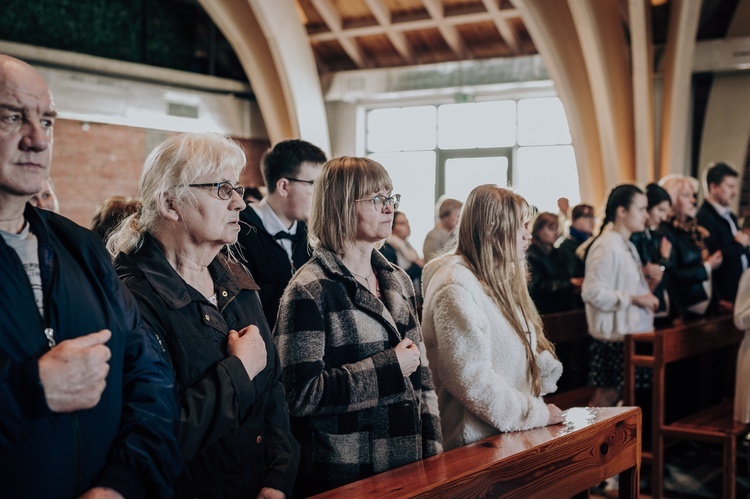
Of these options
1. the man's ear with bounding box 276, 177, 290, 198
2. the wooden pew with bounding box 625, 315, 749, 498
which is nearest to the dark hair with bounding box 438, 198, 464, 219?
the wooden pew with bounding box 625, 315, 749, 498

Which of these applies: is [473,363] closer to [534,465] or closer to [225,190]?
[534,465]

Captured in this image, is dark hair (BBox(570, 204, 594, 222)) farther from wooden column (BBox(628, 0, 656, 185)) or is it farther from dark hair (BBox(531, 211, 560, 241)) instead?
wooden column (BBox(628, 0, 656, 185))

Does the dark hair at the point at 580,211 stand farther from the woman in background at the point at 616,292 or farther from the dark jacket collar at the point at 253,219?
the dark jacket collar at the point at 253,219

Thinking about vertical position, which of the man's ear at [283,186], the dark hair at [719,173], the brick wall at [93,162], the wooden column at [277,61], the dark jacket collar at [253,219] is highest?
the wooden column at [277,61]

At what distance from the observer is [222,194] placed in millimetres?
2094

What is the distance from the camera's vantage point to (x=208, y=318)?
199cm

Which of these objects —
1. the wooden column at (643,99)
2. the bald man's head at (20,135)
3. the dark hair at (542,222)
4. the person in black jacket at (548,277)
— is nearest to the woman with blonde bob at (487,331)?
the bald man's head at (20,135)

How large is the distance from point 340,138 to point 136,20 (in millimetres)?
3708

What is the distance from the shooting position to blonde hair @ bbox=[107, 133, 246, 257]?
6.80 feet

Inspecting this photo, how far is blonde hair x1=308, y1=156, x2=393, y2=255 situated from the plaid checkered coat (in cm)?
7

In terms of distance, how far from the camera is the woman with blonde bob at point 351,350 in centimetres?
235

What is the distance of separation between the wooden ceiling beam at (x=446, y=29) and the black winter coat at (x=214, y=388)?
10219mm

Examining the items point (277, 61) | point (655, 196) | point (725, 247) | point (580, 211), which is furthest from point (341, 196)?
point (277, 61)

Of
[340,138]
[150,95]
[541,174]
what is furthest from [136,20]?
[541,174]
